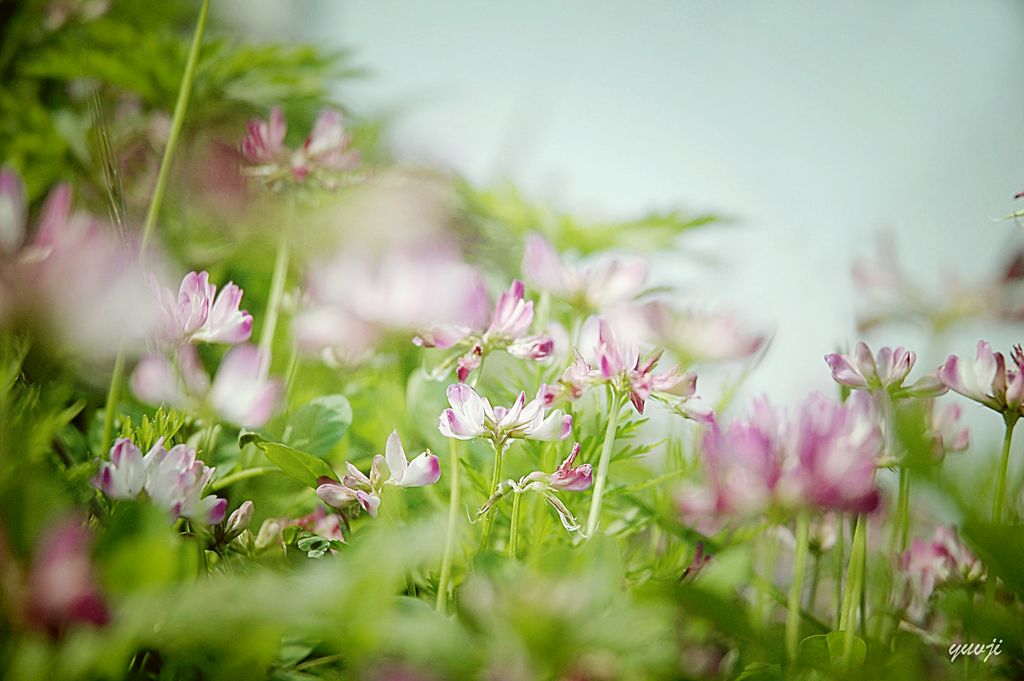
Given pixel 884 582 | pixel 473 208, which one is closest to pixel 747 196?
pixel 473 208

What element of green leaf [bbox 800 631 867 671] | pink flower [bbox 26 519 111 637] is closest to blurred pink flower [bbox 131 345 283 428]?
pink flower [bbox 26 519 111 637]

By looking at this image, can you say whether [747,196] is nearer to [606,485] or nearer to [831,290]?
[831,290]

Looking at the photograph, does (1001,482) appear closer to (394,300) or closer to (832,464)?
(832,464)

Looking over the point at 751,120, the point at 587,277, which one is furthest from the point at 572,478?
the point at 751,120

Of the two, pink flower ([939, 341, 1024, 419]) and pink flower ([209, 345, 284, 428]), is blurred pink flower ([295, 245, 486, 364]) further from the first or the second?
pink flower ([939, 341, 1024, 419])

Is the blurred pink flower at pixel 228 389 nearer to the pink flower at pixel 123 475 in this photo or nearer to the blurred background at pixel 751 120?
the pink flower at pixel 123 475

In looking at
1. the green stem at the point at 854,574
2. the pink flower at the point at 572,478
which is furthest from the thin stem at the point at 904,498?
the pink flower at the point at 572,478
